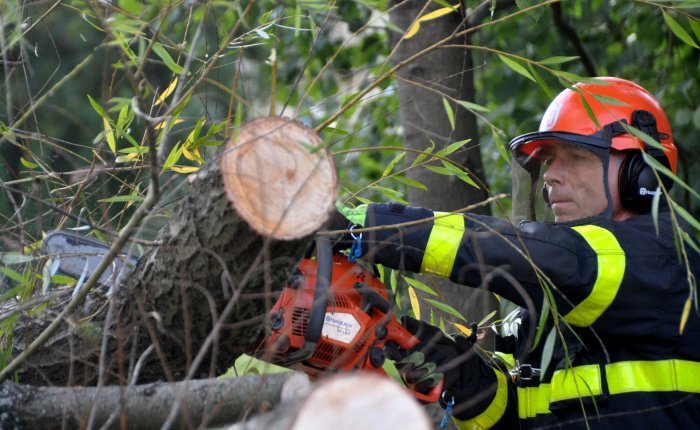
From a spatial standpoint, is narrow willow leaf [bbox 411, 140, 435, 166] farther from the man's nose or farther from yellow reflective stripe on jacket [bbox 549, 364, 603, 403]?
yellow reflective stripe on jacket [bbox 549, 364, 603, 403]

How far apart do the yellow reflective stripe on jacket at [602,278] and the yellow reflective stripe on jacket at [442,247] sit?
1.26 feet

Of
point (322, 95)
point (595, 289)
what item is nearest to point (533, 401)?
point (595, 289)

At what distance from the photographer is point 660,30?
461cm

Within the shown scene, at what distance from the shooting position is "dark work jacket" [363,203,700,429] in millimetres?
2375

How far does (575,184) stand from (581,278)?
542 millimetres

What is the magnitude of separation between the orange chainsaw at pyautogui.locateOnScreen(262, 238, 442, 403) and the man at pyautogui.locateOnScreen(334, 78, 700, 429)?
0.10 meters

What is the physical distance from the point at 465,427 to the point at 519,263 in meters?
0.91

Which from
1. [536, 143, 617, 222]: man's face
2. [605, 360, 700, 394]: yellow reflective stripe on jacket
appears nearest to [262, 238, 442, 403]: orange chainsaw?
[605, 360, 700, 394]: yellow reflective stripe on jacket

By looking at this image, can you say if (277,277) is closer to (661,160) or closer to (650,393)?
(650,393)

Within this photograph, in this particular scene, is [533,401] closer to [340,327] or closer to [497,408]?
[497,408]

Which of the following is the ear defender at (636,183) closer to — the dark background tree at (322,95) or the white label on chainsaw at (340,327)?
the dark background tree at (322,95)

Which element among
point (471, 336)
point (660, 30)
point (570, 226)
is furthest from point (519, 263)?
point (660, 30)

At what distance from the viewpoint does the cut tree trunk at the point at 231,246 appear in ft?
5.75

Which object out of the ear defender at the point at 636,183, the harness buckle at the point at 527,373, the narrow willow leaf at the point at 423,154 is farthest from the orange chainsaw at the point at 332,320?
the ear defender at the point at 636,183
